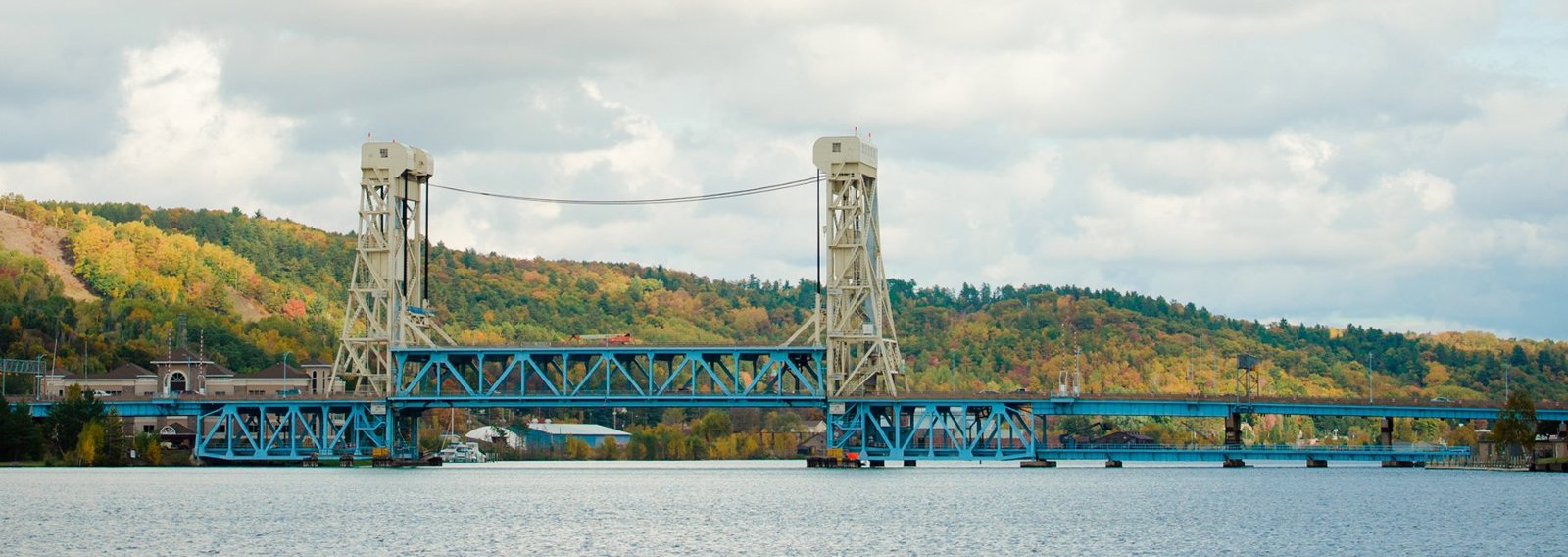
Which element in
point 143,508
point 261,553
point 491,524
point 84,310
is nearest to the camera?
point 261,553

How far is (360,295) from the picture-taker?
13050 cm

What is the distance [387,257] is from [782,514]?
57.8 metres

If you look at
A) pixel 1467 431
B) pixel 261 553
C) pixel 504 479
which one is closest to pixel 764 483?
pixel 504 479

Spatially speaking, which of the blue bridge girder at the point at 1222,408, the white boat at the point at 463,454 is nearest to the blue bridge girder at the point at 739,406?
the blue bridge girder at the point at 1222,408

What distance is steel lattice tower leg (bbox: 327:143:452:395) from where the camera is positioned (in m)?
129

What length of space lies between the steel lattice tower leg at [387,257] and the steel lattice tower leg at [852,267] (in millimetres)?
26607

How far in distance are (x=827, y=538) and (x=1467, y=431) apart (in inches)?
5015

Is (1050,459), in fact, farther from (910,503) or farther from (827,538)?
(827,538)

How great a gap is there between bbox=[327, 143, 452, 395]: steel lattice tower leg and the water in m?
13.4

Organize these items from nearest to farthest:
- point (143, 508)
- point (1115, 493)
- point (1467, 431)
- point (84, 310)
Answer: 1. point (143, 508)
2. point (1115, 493)
3. point (1467, 431)
4. point (84, 310)

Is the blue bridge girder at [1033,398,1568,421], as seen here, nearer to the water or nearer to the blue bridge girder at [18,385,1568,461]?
the blue bridge girder at [18,385,1568,461]

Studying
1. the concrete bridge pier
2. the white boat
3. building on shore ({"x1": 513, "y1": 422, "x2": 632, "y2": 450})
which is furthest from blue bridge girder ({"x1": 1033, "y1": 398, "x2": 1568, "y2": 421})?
building on shore ({"x1": 513, "y1": 422, "x2": 632, "y2": 450})

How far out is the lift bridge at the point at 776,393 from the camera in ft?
406

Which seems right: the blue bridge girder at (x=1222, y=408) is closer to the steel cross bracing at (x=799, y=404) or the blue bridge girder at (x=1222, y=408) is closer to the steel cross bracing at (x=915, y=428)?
the steel cross bracing at (x=799, y=404)
